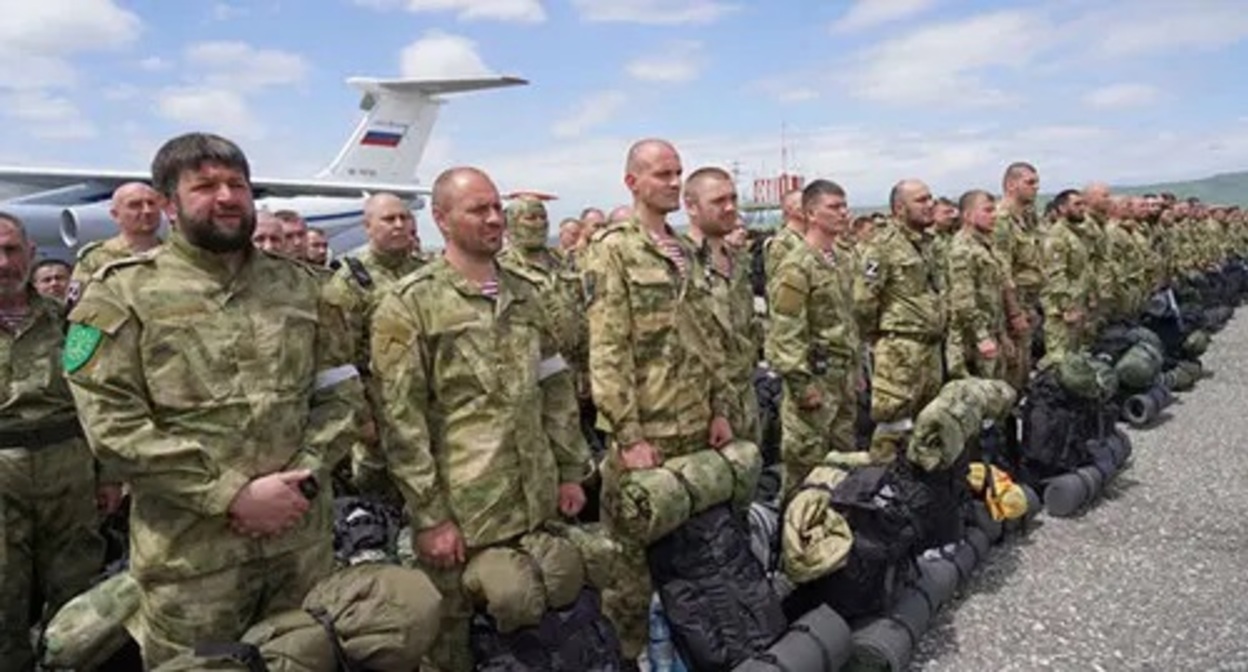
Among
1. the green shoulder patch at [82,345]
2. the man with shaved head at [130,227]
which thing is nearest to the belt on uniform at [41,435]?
the green shoulder patch at [82,345]

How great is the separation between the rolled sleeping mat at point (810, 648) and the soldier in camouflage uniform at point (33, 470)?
2.62 m

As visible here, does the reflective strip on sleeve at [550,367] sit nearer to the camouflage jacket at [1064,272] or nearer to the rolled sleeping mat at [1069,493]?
the rolled sleeping mat at [1069,493]

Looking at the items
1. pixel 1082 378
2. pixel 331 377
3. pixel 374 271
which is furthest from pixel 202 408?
pixel 1082 378

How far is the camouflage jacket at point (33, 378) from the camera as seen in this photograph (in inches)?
147

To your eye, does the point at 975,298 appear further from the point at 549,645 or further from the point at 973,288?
the point at 549,645

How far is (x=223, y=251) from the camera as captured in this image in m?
2.74

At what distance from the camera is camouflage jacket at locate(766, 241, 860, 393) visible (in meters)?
5.34

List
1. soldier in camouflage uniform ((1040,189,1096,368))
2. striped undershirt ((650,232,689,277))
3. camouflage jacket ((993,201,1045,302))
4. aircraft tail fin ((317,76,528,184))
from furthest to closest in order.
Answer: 1. aircraft tail fin ((317,76,528,184))
2. soldier in camouflage uniform ((1040,189,1096,368))
3. camouflage jacket ((993,201,1045,302))
4. striped undershirt ((650,232,689,277))

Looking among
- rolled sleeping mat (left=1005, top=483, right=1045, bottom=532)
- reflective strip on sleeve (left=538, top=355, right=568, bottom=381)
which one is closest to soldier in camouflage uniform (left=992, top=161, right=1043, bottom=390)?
rolled sleeping mat (left=1005, top=483, right=1045, bottom=532)

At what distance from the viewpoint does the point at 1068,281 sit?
332 inches

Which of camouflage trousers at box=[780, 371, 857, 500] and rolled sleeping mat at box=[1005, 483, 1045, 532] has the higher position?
camouflage trousers at box=[780, 371, 857, 500]

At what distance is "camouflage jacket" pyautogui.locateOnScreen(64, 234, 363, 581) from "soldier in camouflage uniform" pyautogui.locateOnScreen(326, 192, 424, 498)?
5.51 ft

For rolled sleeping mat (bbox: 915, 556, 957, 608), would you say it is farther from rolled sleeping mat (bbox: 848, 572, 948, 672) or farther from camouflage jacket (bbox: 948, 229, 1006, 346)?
camouflage jacket (bbox: 948, 229, 1006, 346)

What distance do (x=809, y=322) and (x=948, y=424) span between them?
3.41 ft
